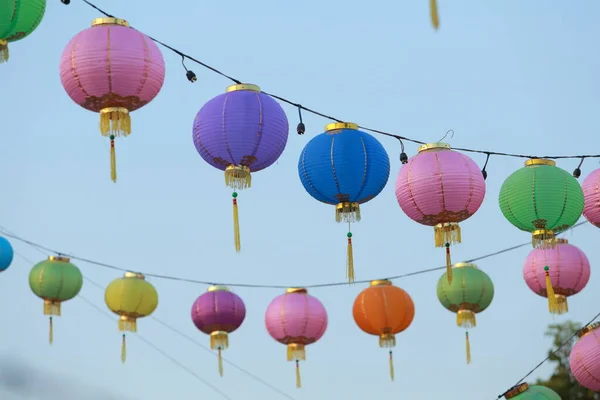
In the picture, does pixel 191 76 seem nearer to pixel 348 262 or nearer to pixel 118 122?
pixel 118 122

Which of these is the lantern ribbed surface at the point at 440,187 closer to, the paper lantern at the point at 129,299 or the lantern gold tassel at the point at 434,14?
the paper lantern at the point at 129,299

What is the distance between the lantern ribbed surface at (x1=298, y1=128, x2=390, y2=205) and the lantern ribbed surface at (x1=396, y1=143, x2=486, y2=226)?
0.25 metres

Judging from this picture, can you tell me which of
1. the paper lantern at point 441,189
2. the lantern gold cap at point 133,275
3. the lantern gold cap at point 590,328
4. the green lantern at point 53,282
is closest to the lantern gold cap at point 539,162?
the paper lantern at point 441,189

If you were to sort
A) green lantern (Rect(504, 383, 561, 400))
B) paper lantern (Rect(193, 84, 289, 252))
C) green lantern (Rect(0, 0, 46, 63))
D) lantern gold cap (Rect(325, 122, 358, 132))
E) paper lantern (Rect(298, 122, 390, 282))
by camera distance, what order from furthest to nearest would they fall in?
green lantern (Rect(504, 383, 561, 400))
lantern gold cap (Rect(325, 122, 358, 132))
paper lantern (Rect(298, 122, 390, 282))
paper lantern (Rect(193, 84, 289, 252))
green lantern (Rect(0, 0, 46, 63))

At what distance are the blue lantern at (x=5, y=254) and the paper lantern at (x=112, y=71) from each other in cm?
617

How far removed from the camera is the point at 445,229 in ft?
37.6

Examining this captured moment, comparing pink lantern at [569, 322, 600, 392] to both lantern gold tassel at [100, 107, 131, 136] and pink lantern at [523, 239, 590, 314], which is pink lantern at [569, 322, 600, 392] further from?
lantern gold tassel at [100, 107, 131, 136]

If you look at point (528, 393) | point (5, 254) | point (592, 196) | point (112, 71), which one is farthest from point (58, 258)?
point (592, 196)

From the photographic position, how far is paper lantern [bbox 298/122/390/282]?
11.2m

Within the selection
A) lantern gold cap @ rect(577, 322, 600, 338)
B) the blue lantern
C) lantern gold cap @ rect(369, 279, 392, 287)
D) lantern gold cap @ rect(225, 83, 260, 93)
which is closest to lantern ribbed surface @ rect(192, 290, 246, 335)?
lantern gold cap @ rect(369, 279, 392, 287)

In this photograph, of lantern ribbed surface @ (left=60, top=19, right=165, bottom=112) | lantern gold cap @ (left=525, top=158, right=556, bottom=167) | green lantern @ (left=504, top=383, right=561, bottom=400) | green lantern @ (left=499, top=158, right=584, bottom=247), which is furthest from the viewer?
green lantern @ (left=504, top=383, right=561, bottom=400)

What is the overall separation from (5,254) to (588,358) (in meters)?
7.18

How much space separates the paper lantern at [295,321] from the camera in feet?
48.8

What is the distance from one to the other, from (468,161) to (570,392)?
12.8 metres
